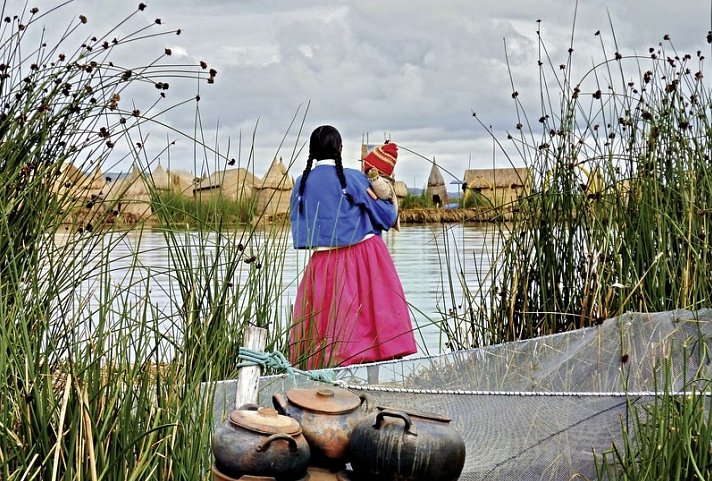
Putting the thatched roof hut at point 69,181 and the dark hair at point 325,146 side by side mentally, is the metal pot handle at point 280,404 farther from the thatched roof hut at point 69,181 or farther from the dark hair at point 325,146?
the dark hair at point 325,146

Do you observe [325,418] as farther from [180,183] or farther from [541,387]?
[180,183]

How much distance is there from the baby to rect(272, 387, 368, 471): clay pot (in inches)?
92.6

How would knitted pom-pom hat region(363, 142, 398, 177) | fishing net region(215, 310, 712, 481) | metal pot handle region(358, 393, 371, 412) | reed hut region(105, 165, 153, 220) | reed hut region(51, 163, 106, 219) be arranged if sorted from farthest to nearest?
knitted pom-pom hat region(363, 142, 398, 177), reed hut region(51, 163, 106, 219), reed hut region(105, 165, 153, 220), fishing net region(215, 310, 712, 481), metal pot handle region(358, 393, 371, 412)

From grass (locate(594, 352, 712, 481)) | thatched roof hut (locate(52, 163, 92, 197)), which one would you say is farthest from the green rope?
thatched roof hut (locate(52, 163, 92, 197))

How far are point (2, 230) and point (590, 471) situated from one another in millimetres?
2234

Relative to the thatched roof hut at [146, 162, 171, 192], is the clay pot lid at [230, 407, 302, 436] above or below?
below

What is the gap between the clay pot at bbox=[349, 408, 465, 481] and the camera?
8.46 feet

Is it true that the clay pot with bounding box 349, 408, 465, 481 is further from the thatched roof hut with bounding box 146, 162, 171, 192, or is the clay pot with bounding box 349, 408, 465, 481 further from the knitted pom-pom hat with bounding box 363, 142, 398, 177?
the knitted pom-pom hat with bounding box 363, 142, 398, 177

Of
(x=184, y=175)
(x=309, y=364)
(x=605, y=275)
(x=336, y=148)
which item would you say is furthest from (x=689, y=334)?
(x=184, y=175)

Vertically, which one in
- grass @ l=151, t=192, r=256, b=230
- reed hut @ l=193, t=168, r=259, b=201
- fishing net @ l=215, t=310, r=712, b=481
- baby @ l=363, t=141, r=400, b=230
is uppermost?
baby @ l=363, t=141, r=400, b=230

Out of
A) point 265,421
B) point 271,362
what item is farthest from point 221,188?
point 265,421

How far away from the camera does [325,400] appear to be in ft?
9.10

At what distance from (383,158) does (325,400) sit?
2.50m

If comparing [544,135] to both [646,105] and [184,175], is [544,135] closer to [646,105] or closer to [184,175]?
[646,105]
